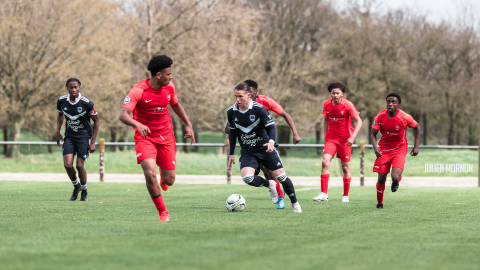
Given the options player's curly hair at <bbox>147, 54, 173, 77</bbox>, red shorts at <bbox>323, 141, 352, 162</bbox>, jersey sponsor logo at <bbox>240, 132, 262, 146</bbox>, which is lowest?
red shorts at <bbox>323, 141, 352, 162</bbox>

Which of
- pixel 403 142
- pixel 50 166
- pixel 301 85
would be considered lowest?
pixel 50 166

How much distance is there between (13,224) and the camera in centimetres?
695

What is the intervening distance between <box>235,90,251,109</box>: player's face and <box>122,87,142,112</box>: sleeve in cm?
169

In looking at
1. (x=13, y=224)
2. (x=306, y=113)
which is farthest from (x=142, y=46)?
(x=13, y=224)

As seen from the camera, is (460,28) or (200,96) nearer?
(200,96)

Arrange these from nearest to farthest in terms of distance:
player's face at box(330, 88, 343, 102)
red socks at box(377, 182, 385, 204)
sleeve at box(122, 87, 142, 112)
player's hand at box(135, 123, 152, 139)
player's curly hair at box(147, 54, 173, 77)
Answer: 1. player's hand at box(135, 123, 152, 139)
2. sleeve at box(122, 87, 142, 112)
3. player's curly hair at box(147, 54, 173, 77)
4. red socks at box(377, 182, 385, 204)
5. player's face at box(330, 88, 343, 102)

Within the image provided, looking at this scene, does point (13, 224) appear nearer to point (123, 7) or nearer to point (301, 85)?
point (123, 7)

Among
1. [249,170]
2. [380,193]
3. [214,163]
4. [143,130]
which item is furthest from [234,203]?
[214,163]

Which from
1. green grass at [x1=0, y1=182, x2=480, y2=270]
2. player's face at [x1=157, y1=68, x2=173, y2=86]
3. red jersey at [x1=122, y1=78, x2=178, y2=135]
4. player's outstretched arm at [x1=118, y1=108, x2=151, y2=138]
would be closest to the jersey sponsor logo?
green grass at [x1=0, y1=182, x2=480, y2=270]

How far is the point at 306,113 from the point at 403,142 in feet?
84.4

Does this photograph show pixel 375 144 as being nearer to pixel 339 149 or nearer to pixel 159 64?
pixel 339 149

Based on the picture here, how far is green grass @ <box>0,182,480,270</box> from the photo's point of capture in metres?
4.53

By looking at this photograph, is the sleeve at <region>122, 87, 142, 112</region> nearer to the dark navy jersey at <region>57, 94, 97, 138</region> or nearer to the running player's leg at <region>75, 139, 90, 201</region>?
the dark navy jersey at <region>57, 94, 97, 138</region>

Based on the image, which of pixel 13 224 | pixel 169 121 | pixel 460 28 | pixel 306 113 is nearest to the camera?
pixel 13 224
